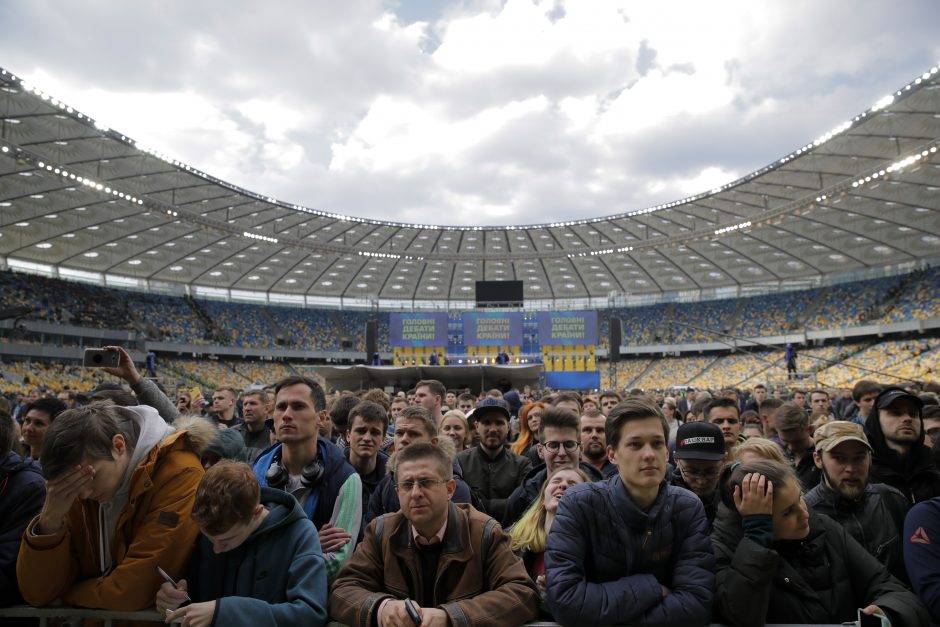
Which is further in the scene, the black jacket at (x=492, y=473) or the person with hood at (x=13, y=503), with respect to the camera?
the black jacket at (x=492, y=473)

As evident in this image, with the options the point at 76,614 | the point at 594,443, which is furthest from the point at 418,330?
the point at 76,614

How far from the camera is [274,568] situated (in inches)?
102

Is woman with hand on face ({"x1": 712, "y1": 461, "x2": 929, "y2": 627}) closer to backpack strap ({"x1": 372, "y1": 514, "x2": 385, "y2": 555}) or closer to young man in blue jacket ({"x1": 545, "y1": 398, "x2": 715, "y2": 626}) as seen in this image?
young man in blue jacket ({"x1": 545, "y1": 398, "x2": 715, "y2": 626})

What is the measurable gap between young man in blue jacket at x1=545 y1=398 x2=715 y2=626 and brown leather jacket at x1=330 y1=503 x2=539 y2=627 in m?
0.19

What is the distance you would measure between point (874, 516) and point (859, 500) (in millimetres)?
100

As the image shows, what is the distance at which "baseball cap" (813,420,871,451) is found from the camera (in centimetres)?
323

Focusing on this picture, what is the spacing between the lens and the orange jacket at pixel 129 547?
2.49 m

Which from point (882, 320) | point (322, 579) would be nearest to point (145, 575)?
point (322, 579)

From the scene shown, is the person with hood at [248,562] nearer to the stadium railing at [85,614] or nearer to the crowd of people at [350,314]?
the stadium railing at [85,614]

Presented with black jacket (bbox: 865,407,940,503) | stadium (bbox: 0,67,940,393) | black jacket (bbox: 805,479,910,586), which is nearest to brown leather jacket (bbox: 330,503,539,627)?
black jacket (bbox: 805,479,910,586)

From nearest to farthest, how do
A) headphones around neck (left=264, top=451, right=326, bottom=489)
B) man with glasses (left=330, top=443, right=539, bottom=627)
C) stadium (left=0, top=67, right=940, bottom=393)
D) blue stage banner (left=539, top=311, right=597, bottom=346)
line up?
man with glasses (left=330, top=443, right=539, bottom=627), headphones around neck (left=264, top=451, right=326, bottom=489), stadium (left=0, top=67, right=940, bottom=393), blue stage banner (left=539, top=311, right=597, bottom=346)

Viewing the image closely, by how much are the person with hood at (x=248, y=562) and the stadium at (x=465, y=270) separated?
56.5ft

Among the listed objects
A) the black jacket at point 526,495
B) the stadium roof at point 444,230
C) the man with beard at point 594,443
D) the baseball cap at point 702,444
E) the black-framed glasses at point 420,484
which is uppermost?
the stadium roof at point 444,230

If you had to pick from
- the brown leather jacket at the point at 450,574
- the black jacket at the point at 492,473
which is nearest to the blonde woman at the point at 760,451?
the brown leather jacket at the point at 450,574
